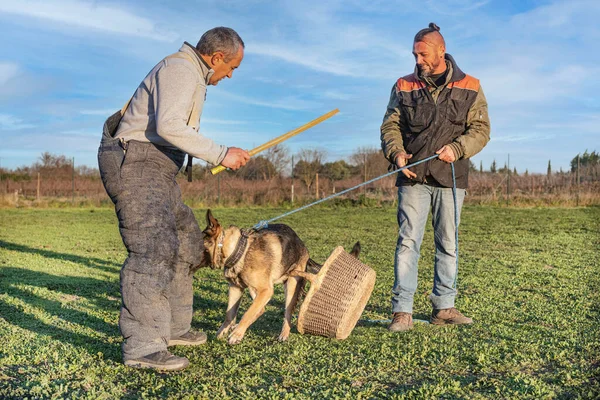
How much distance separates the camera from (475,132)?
5.17 meters

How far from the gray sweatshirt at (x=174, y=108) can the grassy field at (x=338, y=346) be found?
1498 millimetres

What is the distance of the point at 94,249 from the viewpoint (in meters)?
11.1

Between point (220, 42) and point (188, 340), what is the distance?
228 cm

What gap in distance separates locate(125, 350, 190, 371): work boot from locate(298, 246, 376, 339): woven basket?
1179 millimetres

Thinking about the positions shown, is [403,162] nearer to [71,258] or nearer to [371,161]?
[71,258]

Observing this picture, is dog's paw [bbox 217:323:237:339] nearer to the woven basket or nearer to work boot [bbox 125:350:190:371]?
the woven basket

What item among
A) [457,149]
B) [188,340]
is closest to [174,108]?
[188,340]

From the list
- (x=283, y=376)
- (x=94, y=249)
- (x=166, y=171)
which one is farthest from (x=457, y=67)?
(x=94, y=249)

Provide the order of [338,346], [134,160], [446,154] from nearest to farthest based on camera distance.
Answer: [134,160]
[338,346]
[446,154]

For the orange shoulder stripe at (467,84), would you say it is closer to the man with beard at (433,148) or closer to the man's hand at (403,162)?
A: the man with beard at (433,148)

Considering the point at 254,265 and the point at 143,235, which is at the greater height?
the point at 143,235

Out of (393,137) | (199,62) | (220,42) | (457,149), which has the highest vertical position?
(220,42)

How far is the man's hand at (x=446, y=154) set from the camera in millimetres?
5047

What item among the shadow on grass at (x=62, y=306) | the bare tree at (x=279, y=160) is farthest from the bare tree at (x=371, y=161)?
the shadow on grass at (x=62, y=306)
